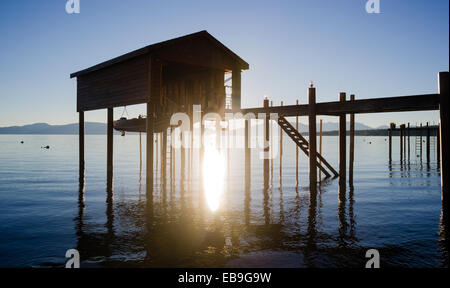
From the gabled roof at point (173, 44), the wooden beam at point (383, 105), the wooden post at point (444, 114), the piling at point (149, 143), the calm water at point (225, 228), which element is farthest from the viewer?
the gabled roof at point (173, 44)

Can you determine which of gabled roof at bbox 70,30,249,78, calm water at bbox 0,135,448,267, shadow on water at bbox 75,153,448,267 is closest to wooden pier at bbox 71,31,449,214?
gabled roof at bbox 70,30,249,78

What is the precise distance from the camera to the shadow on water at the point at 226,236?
8477mm

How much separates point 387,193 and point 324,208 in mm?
6835

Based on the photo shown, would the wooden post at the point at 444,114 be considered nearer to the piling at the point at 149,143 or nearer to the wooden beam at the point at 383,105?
the wooden beam at the point at 383,105

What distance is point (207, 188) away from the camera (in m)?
21.1

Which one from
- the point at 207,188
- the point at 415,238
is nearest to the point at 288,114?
the point at 207,188

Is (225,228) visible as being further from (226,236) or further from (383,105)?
(383,105)

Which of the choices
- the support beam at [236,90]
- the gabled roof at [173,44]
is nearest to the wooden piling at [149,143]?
the gabled roof at [173,44]

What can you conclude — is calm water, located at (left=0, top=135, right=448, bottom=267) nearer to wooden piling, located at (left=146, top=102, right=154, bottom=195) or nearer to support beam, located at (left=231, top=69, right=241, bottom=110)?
wooden piling, located at (left=146, top=102, right=154, bottom=195)

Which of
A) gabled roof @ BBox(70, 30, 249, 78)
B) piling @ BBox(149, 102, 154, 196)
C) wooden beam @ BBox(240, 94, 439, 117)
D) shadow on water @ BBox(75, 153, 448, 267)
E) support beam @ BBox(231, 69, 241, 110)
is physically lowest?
shadow on water @ BBox(75, 153, 448, 267)

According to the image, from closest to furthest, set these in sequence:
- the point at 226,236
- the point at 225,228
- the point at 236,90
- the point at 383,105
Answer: the point at 226,236
the point at 225,228
the point at 383,105
the point at 236,90

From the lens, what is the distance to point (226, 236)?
34.7ft

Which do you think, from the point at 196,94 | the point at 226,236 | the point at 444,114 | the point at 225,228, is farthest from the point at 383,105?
the point at 196,94

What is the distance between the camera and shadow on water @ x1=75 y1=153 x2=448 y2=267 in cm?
848
